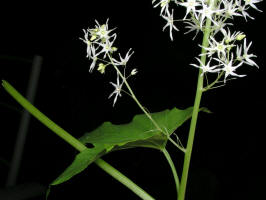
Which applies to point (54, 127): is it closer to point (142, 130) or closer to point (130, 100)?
point (142, 130)

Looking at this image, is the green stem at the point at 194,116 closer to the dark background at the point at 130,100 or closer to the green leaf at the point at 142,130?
the green leaf at the point at 142,130

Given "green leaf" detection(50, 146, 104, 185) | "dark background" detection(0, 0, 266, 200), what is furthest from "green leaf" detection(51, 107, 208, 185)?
"dark background" detection(0, 0, 266, 200)

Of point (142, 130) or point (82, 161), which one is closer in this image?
point (82, 161)

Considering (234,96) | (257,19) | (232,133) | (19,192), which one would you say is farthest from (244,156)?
(19,192)

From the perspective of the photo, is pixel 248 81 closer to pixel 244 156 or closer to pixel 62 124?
pixel 244 156

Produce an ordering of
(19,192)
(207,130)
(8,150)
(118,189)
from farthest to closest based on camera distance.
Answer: (8,150)
(118,189)
(207,130)
(19,192)

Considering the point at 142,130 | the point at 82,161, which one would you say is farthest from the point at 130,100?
the point at 82,161

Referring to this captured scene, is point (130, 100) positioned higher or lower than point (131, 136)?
higher

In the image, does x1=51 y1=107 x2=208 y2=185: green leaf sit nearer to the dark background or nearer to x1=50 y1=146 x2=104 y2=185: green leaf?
x1=50 y1=146 x2=104 y2=185: green leaf

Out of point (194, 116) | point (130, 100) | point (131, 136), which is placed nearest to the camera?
point (194, 116)
